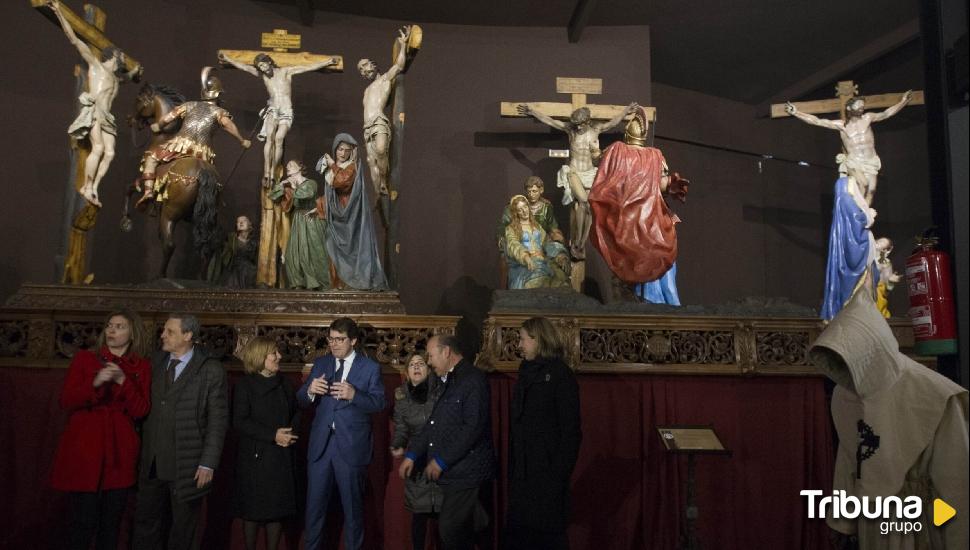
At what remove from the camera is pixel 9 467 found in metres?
5.15

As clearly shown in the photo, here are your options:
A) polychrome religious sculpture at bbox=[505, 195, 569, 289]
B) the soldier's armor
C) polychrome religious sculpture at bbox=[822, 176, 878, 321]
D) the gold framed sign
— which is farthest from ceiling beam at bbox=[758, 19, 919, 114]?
the soldier's armor

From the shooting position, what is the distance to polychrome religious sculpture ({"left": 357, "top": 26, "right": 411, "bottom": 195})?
6.80 metres

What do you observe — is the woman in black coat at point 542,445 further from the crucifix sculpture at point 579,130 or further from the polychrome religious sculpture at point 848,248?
the polychrome religious sculpture at point 848,248

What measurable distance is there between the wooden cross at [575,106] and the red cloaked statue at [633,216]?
4.79 ft

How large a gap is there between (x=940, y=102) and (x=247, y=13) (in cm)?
807

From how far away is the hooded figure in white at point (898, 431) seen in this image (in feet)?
9.25

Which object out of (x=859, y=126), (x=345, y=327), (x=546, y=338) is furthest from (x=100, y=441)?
(x=859, y=126)

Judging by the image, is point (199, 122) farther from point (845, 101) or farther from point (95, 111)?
point (845, 101)

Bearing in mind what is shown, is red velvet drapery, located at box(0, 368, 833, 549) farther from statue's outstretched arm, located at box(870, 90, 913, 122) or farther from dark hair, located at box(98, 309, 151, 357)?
statue's outstretched arm, located at box(870, 90, 913, 122)

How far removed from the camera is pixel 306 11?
367 inches

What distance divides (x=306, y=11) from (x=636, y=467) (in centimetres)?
662

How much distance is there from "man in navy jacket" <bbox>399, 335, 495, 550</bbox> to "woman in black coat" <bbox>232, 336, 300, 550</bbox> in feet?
2.42

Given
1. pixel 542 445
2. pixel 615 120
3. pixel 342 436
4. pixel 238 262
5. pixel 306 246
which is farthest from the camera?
→ pixel 615 120

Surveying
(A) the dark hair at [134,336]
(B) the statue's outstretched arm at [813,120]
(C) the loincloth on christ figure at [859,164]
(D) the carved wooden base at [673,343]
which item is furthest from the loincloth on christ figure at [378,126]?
(C) the loincloth on christ figure at [859,164]
